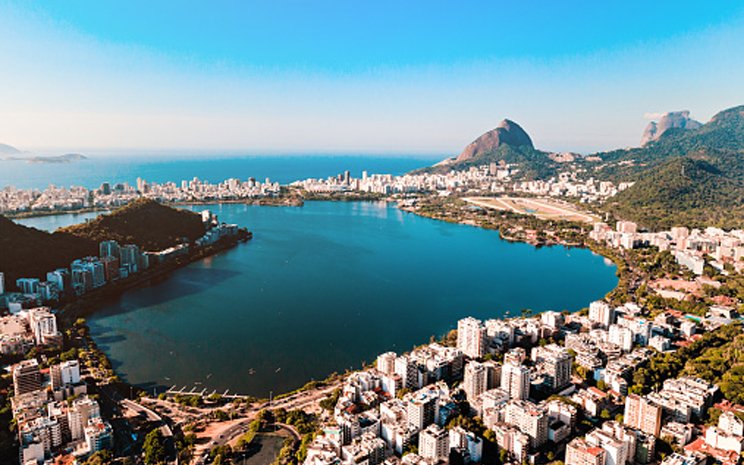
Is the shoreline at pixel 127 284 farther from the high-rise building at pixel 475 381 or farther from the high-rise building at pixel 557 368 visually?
the high-rise building at pixel 557 368

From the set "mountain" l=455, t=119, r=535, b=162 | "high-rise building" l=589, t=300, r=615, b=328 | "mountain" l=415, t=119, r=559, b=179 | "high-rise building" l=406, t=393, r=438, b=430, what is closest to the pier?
"high-rise building" l=406, t=393, r=438, b=430

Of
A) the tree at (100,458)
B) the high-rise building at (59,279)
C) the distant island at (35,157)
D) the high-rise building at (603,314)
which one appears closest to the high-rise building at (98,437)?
the tree at (100,458)

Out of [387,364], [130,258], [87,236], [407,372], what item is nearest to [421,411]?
[407,372]

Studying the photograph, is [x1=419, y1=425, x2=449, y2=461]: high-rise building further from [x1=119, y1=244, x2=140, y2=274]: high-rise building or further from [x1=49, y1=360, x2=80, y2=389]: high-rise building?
[x1=119, y1=244, x2=140, y2=274]: high-rise building

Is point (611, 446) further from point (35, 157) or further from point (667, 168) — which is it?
point (35, 157)

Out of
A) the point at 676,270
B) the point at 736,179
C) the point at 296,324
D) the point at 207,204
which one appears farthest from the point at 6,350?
the point at 736,179
